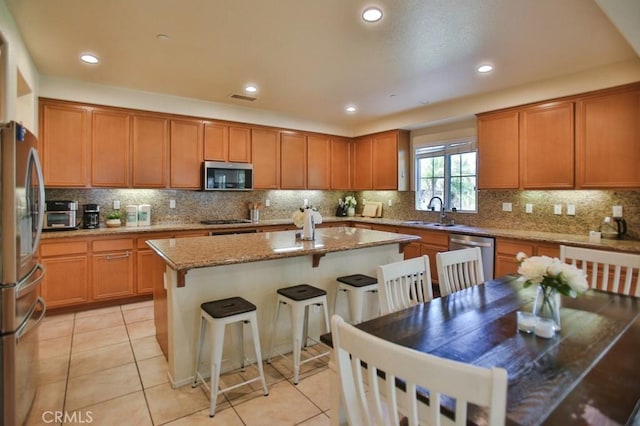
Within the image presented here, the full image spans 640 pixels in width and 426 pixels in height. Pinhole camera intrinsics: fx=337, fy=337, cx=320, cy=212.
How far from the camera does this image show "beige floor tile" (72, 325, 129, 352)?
3.02 metres

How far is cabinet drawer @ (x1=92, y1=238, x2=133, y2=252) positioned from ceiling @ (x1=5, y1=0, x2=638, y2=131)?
75.2 inches

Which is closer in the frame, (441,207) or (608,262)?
(608,262)

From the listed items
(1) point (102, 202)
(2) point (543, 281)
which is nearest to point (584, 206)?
(2) point (543, 281)

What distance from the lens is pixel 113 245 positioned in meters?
4.03

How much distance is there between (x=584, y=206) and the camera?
386 cm

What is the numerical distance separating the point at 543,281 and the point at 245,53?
302 cm

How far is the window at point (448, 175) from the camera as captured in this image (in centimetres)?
506

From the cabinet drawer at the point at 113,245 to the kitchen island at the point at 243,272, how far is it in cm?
147

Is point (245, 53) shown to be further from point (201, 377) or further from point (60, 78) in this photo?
point (201, 377)

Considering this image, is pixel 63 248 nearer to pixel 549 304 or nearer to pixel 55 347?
pixel 55 347

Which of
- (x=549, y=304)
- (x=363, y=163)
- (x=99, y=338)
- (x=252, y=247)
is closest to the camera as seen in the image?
(x=549, y=304)

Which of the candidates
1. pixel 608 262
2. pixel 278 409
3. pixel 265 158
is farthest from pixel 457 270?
pixel 265 158

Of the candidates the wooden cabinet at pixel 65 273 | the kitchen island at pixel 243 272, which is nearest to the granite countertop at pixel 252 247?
the kitchen island at pixel 243 272

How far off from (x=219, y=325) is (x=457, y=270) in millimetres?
1655
